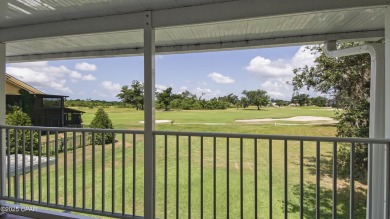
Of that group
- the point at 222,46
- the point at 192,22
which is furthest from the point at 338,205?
the point at 192,22

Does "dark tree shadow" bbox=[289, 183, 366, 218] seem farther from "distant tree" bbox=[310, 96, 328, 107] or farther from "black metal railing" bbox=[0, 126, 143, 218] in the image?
"black metal railing" bbox=[0, 126, 143, 218]

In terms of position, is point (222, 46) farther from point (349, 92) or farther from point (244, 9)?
point (349, 92)

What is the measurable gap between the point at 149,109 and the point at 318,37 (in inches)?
89.7

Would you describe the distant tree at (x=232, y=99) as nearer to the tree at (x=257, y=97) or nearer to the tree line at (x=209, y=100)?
the tree line at (x=209, y=100)

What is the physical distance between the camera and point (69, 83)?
4.91 m

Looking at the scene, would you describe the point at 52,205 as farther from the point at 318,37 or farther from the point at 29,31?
the point at 318,37

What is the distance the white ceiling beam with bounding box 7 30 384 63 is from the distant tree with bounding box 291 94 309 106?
6.60 feet

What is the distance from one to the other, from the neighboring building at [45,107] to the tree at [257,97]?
3265 millimetres

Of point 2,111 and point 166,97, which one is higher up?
point 166,97

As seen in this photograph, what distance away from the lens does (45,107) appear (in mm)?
5465

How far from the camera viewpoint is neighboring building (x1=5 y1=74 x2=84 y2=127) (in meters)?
4.35

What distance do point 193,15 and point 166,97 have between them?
302 centimetres

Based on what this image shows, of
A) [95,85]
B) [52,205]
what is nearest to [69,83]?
[95,85]

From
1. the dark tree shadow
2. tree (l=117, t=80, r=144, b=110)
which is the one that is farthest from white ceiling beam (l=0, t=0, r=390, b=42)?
the dark tree shadow
